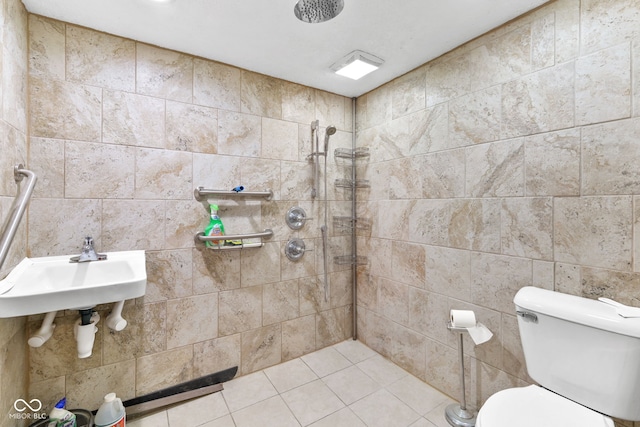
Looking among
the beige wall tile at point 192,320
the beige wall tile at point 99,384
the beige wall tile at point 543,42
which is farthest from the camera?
the beige wall tile at point 192,320

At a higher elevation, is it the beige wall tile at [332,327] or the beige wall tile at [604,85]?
the beige wall tile at [604,85]

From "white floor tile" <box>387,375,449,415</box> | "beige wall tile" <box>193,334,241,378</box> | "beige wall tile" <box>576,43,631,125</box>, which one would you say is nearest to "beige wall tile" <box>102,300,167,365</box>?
"beige wall tile" <box>193,334,241,378</box>

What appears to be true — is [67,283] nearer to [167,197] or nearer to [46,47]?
[167,197]

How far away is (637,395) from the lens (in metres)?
1.01

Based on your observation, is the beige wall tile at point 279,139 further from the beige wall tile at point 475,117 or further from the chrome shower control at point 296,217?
the beige wall tile at point 475,117

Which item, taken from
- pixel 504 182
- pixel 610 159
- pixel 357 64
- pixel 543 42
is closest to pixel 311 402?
pixel 504 182

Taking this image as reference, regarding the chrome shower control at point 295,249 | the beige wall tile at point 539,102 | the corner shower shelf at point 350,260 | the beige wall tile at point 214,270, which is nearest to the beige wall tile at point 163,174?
the beige wall tile at point 214,270

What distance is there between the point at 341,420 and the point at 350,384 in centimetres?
33

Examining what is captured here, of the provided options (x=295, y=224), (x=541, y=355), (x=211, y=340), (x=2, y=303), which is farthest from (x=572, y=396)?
(x=2, y=303)

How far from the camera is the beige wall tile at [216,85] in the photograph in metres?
1.86

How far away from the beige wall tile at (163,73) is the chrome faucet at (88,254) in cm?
92

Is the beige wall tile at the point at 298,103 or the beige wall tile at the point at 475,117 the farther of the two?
Result: the beige wall tile at the point at 298,103

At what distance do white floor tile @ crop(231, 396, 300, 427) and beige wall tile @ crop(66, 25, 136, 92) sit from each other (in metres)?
2.05

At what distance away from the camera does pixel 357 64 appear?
1902mm
